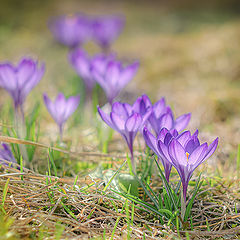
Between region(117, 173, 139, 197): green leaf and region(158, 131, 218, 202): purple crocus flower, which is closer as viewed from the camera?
region(158, 131, 218, 202): purple crocus flower

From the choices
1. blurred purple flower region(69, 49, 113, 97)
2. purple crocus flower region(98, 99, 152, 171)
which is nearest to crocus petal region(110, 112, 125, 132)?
purple crocus flower region(98, 99, 152, 171)

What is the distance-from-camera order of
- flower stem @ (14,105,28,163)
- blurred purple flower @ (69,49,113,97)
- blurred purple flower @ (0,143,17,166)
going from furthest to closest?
1. blurred purple flower @ (69,49,113,97)
2. flower stem @ (14,105,28,163)
3. blurred purple flower @ (0,143,17,166)

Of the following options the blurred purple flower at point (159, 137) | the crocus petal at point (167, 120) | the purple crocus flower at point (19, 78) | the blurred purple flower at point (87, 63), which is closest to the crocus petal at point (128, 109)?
the crocus petal at point (167, 120)

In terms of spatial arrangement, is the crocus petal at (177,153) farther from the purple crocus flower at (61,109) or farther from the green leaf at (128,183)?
the purple crocus flower at (61,109)

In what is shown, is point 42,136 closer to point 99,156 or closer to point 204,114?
point 99,156

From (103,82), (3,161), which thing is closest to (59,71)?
(103,82)

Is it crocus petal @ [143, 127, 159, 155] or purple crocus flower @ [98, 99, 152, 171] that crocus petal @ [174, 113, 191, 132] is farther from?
crocus petal @ [143, 127, 159, 155]

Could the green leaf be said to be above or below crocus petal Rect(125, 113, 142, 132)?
below
